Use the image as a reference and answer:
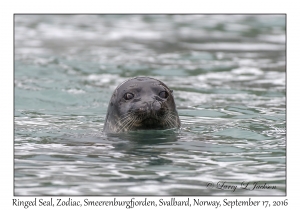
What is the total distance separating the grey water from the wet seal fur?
150 millimetres

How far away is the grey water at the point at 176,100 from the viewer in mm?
7164

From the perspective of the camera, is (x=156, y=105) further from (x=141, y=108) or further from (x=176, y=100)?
(x=176, y=100)

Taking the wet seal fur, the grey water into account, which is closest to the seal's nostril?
the wet seal fur

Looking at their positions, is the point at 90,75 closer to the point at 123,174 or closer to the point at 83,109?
the point at 83,109

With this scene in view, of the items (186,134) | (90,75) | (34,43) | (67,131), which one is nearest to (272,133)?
Result: (186,134)

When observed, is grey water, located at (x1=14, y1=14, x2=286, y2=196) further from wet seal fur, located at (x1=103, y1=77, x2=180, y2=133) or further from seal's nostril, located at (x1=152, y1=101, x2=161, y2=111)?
seal's nostril, located at (x1=152, y1=101, x2=161, y2=111)

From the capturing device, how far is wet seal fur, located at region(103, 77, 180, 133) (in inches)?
336

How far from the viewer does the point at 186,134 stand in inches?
366

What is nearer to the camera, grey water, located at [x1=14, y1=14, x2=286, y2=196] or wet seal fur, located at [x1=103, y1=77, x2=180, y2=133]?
grey water, located at [x1=14, y1=14, x2=286, y2=196]

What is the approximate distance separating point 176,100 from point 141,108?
4.81 m

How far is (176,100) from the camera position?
13.3 metres

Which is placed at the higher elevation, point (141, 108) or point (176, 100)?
point (176, 100)

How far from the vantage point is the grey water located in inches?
282

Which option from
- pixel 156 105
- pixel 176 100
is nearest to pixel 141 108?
pixel 156 105
